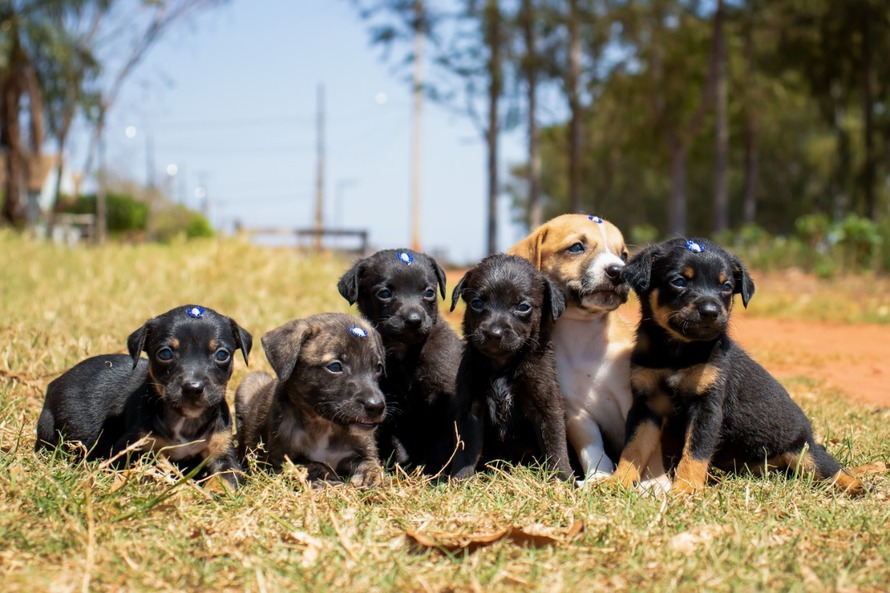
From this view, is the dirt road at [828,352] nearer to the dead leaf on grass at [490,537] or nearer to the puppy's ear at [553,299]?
the puppy's ear at [553,299]

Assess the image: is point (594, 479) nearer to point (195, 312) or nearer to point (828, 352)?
point (195, 312)

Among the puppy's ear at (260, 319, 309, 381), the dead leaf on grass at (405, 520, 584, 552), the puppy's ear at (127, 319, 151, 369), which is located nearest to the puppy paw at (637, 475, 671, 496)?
the dead leaf on grass at (405, 520, 584, 552)

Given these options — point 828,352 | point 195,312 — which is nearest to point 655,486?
point 195,312

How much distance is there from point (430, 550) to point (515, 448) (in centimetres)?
169

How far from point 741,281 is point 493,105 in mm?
29142

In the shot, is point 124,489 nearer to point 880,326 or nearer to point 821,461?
point 821,461

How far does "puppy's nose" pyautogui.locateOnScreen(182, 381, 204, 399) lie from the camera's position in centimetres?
446

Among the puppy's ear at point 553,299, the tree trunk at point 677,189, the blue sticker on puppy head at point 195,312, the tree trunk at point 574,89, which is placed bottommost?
the blue sticker on puppy head at point 195,312

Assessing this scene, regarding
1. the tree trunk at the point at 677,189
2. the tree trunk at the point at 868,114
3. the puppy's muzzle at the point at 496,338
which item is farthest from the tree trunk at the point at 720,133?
→ the puppy's muzzle at the point at 496,338

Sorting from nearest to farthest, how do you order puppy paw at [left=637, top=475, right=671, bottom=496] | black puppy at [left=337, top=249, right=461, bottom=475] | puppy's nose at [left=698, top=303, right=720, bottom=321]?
puppy paw at [left=637, top=475, right=671, bottom=496] → puppy's nose at [left=698, top=303, right=720, bottom=321] → black puppy at [left=337, top=249, right=461, bottom=475]

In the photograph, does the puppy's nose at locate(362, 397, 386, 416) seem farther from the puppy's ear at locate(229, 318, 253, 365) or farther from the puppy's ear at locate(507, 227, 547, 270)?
the puppy's ear at locate(507, 227, 547, 270)

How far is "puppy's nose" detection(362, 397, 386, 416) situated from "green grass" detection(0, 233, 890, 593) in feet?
1.36

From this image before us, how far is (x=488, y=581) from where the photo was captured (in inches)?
127

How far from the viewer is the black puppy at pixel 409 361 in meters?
5.35
